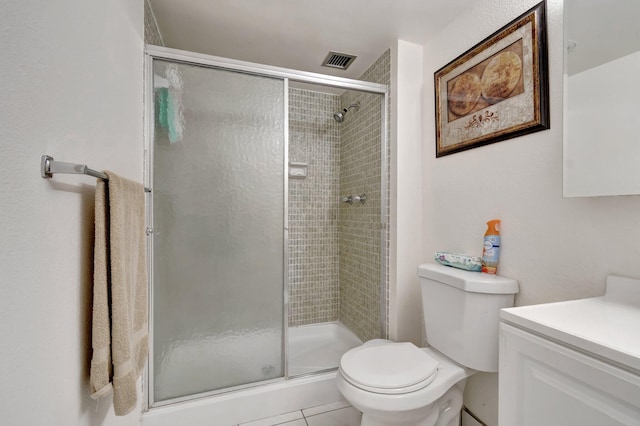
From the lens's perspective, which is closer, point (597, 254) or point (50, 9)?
point (50, 9)

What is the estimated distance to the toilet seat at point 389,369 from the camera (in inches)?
43.5

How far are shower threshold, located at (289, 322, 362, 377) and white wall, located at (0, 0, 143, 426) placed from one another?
1.37 m

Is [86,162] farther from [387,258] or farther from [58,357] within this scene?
[387,258]

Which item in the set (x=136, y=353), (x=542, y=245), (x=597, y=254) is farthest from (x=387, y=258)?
A: (x=136, y=353)

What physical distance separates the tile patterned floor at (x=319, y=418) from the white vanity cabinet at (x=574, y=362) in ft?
3.25

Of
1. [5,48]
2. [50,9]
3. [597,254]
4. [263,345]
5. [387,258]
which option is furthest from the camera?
[387,258]

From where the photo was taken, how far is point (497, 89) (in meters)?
1.32

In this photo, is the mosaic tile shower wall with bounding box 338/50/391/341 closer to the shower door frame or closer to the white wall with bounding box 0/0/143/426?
the shower door frame

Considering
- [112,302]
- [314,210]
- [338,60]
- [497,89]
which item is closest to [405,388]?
[112,302]

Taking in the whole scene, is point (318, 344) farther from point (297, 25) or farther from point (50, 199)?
point (297, 25)

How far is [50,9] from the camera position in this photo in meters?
0.65

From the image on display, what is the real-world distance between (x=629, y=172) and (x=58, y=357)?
167cm

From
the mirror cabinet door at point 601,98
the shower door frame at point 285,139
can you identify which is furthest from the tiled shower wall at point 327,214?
the mirror cabinet door at point 601,98

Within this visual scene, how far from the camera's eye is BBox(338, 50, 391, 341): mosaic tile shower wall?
200 cm
